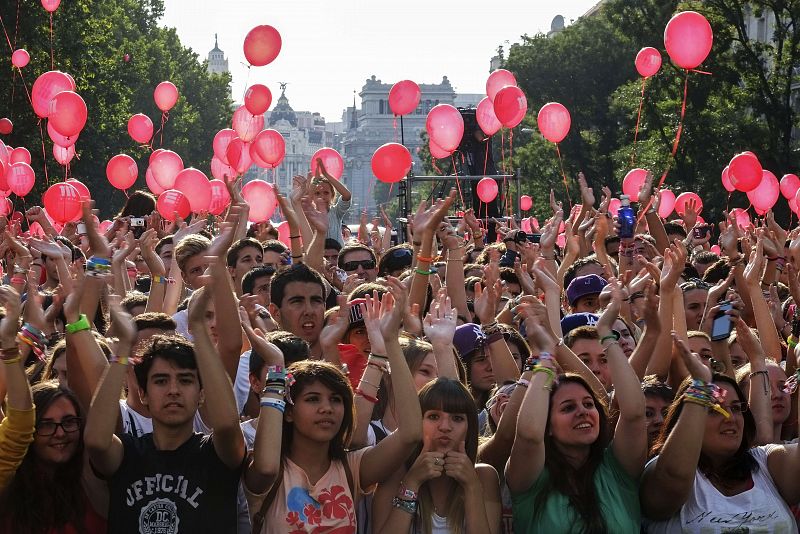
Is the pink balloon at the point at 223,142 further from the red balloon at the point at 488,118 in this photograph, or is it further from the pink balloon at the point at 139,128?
the red balloon at the point at 488,118

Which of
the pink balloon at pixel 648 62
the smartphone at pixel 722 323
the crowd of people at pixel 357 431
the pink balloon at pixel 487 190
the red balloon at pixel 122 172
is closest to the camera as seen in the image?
the crowd of people at pixel 357 431

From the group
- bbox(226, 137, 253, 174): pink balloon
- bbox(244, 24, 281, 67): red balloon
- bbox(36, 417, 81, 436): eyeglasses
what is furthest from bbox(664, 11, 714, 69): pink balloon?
bbox(36, 417, 81, 436): eyeglasses

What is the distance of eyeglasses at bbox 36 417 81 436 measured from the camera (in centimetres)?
493

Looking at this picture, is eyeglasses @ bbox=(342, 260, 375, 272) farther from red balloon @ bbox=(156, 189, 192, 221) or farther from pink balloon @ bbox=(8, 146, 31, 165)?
pink balloon @ bbox=(8, 146, 31, 165)

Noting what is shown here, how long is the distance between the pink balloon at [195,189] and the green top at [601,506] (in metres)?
8.76

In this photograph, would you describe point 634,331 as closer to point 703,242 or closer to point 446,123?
point 703,242

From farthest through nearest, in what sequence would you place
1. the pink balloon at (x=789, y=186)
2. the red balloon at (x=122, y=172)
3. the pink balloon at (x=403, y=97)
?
the pink balloon at (x=789, y=186) < the pink balloon at (x=403, y=97) < the red balloon at (x=122, y=172)

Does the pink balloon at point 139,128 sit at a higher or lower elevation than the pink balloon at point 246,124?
higher

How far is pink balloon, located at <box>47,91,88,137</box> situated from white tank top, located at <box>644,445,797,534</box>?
32.5ft

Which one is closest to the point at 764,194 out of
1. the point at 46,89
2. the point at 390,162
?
the point at 390,162

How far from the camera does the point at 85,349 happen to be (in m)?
5.19

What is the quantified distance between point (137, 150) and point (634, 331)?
1233 inches

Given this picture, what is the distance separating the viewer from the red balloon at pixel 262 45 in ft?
43.0

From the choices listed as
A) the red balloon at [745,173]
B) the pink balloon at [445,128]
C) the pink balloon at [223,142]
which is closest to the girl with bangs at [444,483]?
the pink balloon at [445,128]
